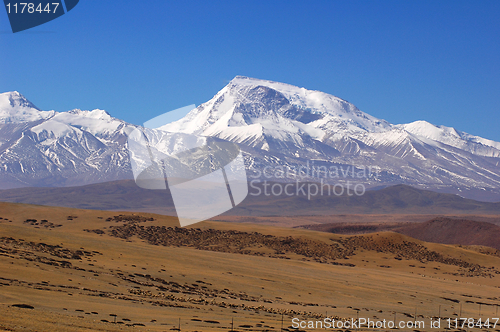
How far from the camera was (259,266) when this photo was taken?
166ft

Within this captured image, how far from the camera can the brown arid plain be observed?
22688 millimetres

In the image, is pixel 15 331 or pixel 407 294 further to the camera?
pixel 407 294

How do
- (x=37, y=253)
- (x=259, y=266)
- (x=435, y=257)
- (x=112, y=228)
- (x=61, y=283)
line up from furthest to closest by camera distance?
(x=435, y=257) < (x=112, y=228) < (x=259, y=266) < (x=37, y=253) < (x=61, y=283)

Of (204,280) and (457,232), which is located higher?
(204,280)

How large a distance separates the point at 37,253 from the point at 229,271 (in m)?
16.4

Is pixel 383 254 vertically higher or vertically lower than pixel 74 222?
lower

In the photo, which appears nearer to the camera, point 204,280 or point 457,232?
point 204,280

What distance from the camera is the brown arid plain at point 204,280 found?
22.7 metres

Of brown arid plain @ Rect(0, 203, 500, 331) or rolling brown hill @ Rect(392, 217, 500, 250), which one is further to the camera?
rolling brown hill @ Rect(392, 217, 500, 250)

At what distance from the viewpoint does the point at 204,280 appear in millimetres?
37875

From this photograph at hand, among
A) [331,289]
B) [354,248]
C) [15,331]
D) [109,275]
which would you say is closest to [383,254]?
[354,248]

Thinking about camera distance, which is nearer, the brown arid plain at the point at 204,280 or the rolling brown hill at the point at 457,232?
the brown arid plain at the point at 204,280

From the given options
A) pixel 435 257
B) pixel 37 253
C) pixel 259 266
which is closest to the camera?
pixel 37 253

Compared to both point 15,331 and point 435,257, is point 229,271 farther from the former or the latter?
point 435,257
